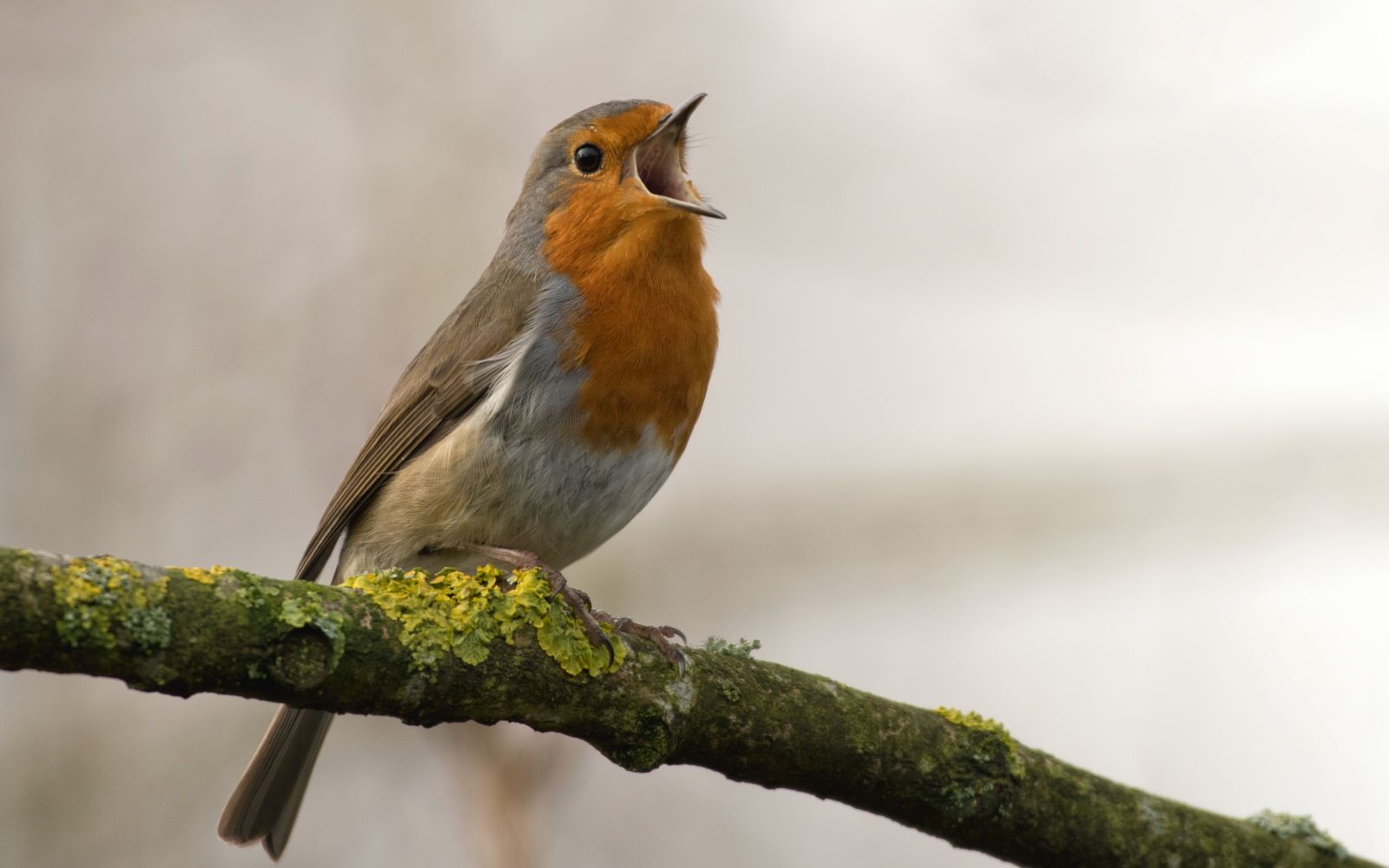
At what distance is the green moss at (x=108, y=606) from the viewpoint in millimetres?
1727

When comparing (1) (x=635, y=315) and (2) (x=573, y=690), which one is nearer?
(2) (x=573, y=690)

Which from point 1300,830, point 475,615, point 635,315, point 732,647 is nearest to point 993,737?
point 732,647

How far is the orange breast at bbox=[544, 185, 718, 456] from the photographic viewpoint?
Result: 3.26 metres

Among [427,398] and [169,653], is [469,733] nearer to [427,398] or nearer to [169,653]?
[427,398]

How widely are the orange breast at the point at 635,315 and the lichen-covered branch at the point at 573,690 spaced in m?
0.79

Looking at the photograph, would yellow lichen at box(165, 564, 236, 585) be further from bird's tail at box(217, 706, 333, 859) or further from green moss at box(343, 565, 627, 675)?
bird's tail at box(217, 706, 333, 859)

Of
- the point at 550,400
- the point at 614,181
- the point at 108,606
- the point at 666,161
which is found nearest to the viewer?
the point at 108,606

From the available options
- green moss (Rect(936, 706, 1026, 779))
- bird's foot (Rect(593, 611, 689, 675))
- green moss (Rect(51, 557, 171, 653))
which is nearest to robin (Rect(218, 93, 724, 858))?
bird's foot (Rect(593, 611, 689, 675))

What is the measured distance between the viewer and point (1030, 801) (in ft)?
8.79

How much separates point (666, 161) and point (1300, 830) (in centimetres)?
238

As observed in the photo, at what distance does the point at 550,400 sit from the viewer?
10.6 ft

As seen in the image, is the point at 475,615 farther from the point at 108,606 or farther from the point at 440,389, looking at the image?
the point at 440,389

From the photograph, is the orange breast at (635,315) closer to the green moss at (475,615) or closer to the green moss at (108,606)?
the green moss at (475,615)

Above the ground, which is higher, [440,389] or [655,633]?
[440,389]
